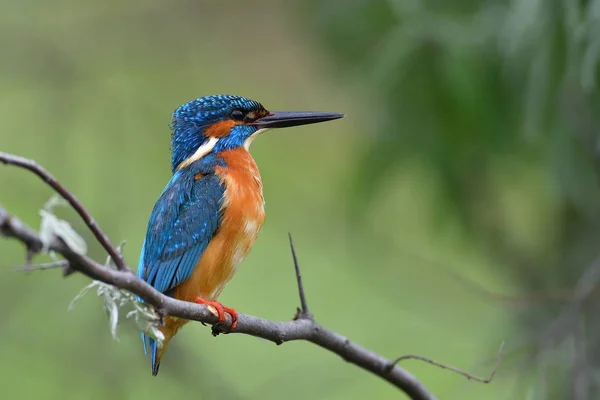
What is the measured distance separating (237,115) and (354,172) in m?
0.71

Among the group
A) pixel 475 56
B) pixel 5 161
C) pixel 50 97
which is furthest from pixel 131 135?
pixel 5 161

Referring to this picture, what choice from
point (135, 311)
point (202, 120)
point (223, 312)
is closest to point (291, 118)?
Result: point (202, 120)

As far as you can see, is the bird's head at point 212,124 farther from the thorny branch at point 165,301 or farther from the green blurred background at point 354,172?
the thorny branch at point 165,301

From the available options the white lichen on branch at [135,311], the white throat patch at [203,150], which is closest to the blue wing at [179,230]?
the white throat patch at [203,150]

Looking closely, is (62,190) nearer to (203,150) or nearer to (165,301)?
(165,301)

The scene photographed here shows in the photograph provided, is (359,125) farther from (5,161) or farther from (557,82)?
(5,161)

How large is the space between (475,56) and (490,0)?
0.18 m

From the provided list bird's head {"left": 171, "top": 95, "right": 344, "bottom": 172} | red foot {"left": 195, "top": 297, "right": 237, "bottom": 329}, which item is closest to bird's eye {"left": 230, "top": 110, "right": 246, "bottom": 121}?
bird's head {"left": 171, "top": 95, "right": 344, "bottom": 172}

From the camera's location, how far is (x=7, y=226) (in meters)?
1.06

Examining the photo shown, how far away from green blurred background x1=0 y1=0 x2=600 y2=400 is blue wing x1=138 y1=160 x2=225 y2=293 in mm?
325

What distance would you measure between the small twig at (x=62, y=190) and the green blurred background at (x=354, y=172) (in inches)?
24.9

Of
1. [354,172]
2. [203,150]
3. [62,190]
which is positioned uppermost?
[62,190]

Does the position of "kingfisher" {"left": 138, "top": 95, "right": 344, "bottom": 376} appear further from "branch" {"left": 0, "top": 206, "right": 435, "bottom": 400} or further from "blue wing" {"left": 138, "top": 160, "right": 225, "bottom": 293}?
"branch" {"left": 0, "top": 206, "right": 435, "bottom": 400}

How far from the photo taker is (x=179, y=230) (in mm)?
2322
